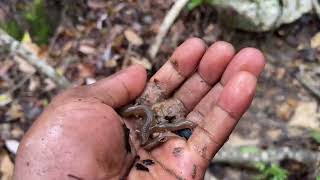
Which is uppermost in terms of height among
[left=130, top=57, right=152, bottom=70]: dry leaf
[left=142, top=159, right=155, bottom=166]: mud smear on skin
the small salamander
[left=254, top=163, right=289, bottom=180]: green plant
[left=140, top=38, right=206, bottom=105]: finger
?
[left=140, top=38, right=206, bottom=105]: finger

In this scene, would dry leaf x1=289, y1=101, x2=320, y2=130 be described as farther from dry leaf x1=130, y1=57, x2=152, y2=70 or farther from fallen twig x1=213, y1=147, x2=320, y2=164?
dry leaf x1=130, y1=57, x2=152, y2=70

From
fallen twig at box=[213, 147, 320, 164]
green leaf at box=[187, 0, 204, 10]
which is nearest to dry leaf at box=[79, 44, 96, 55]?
green leaf at box=[187, 0, 204, 10]

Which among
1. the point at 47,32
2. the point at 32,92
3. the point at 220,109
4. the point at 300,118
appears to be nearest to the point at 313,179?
the point at 300,118

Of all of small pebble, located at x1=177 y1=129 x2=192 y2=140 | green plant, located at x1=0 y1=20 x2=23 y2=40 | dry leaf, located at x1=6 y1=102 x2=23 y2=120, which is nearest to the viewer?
small pebble, located at x1=177 y1=129 x2=192 y2=140

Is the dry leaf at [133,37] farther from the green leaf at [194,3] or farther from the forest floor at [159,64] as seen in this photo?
the green leaf at [194,3]

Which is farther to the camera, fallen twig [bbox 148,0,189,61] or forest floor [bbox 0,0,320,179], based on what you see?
fallen twig [bbox 148,0,189,61]

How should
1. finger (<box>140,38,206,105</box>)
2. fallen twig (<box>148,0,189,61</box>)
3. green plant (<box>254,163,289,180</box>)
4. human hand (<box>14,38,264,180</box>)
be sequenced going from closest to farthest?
human hand (<box>14,38,264,180</box>) < finger (<box>140,38,206,105</box>) < green plant (<box>254,163,289,180</box>) < fallen twig (<box>148,0,189,61</box>)
